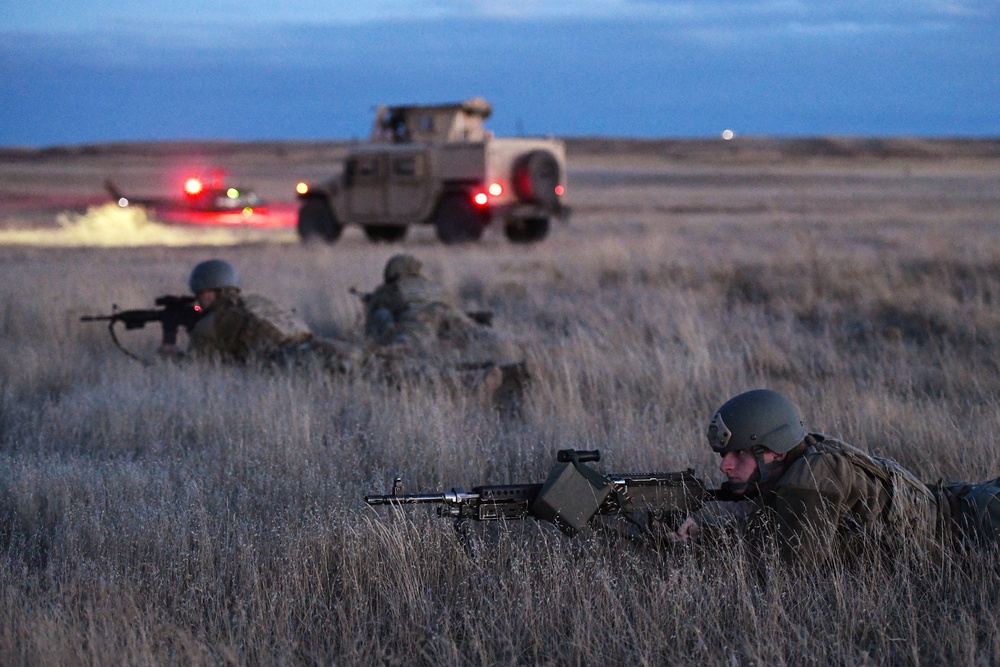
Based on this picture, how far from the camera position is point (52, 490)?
493 centimetres

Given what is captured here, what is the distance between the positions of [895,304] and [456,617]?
7771 mm

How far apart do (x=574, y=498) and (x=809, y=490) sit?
2.63 feet

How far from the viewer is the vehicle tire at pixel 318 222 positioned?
1997 centimetres

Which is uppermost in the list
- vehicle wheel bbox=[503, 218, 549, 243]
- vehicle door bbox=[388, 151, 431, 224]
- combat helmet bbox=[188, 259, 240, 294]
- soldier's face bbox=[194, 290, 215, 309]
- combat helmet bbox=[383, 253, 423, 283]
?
vehicle door bbox=[388, 151, 431, 224]

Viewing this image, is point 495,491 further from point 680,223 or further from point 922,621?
point 680,223

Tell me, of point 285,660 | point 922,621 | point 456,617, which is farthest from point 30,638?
point 922,621

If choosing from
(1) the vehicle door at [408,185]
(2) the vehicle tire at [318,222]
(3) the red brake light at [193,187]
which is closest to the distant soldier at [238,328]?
(1) the vehicle door at [408,185]

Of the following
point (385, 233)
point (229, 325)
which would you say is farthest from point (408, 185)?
point (229, 325)

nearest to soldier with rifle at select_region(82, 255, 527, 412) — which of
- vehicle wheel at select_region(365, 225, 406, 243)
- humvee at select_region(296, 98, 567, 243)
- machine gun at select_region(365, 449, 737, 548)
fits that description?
machine gun at select_region(365, 449, 737, 548)

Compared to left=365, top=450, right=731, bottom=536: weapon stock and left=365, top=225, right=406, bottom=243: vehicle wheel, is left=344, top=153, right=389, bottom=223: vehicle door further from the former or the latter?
left=365, top=450, right=731, bottom=536: weapon stock

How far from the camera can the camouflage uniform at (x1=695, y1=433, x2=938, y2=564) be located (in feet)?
11.9

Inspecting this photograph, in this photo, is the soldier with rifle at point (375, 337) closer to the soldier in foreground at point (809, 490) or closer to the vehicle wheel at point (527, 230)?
the soldier in foreground at point (809, 490)

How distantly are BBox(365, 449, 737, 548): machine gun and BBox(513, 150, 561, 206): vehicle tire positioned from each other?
1490 centimetres

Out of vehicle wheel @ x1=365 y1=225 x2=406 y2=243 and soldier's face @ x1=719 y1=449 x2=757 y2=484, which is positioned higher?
vehicle wheel @ x1=365 y1=225 x2=406 y2=243
